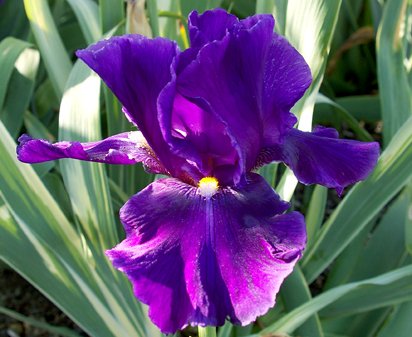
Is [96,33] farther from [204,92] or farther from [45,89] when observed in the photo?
[204,92]

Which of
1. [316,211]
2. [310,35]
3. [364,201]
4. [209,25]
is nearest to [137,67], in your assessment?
[209,25]

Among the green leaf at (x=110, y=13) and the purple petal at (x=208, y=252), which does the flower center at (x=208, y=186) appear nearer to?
the purple petal at (x=208, y=252)

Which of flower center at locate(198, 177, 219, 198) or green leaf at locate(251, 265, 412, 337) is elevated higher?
flower center at locate(198, 177, 219, 198)

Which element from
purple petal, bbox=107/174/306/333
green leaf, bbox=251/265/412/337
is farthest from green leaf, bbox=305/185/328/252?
purple petal, bbox=107/174/306/333

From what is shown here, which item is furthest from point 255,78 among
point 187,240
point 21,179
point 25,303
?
point 25,303

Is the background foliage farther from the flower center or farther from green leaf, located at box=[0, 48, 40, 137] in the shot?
the flower center

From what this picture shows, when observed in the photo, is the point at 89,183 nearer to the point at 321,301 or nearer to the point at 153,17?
the point at 153,17

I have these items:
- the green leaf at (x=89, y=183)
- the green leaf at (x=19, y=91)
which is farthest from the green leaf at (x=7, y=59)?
the green leaf at (x=89, y=183)
